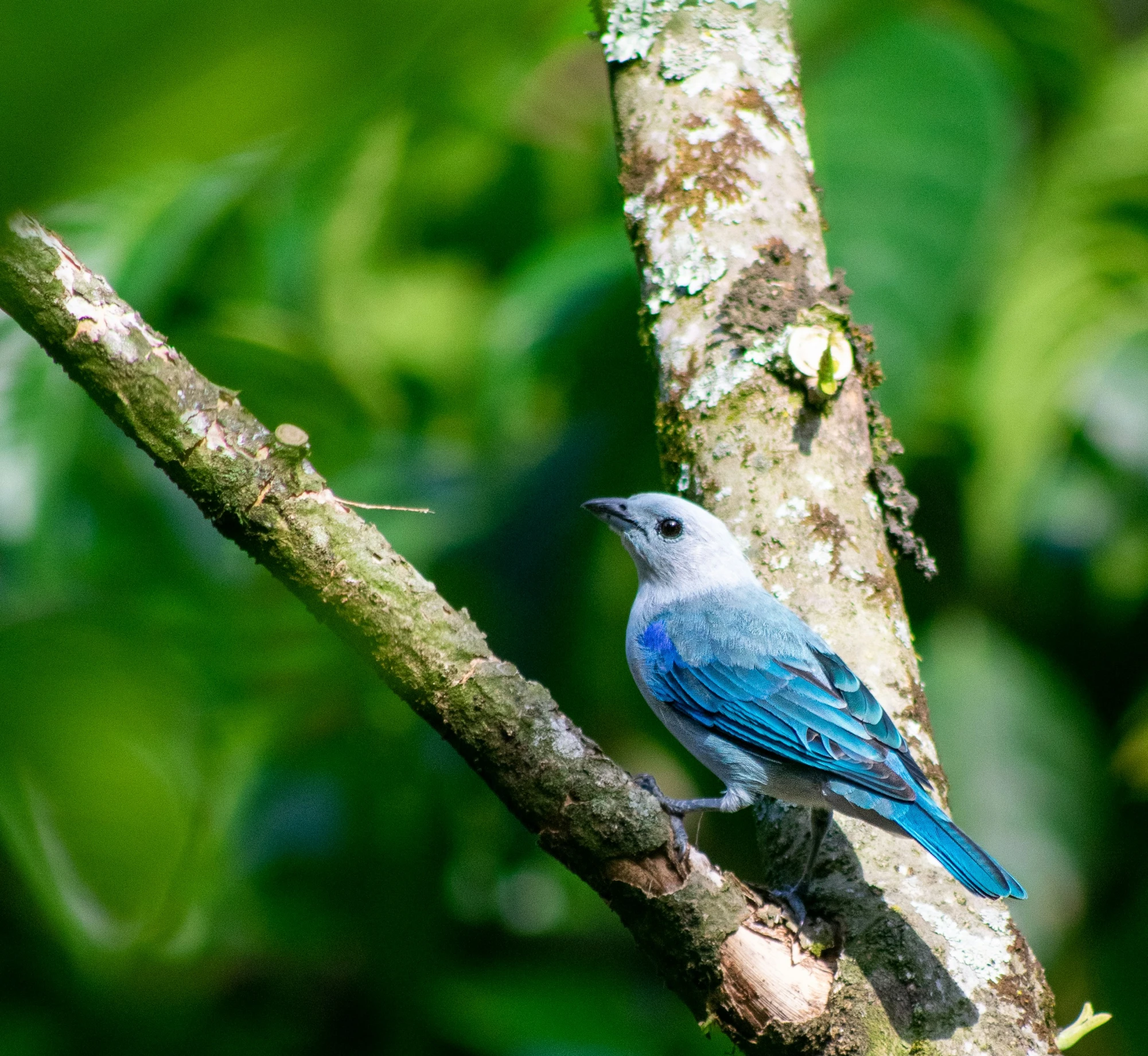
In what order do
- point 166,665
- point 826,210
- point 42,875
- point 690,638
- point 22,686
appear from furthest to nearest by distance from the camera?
point 826,210 < point 690,638 < point 166,665 < point 42,875 < point 22,686

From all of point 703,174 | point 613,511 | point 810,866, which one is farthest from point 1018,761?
point 703,174

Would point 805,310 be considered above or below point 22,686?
above

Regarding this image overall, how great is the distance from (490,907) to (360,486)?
178cm

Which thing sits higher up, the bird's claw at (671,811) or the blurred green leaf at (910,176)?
the blurred green leaf at (910,176)

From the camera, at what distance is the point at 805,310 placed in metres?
2.85

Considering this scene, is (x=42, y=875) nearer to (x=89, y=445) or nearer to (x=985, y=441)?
(x=985, y=441)

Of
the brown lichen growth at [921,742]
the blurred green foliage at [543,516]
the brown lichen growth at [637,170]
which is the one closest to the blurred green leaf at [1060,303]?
the blurred green foliage at [543,516]

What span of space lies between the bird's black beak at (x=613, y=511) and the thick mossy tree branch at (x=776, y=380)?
1.89ft

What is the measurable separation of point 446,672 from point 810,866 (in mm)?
972

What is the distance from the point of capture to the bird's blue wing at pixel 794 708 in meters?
2.54

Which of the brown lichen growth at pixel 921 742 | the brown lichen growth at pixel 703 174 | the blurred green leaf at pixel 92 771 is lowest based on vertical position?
the brown lichen growth at pixel 921 742

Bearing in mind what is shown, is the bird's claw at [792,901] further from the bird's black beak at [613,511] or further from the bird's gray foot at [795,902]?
the bird's black beak at [613,511]

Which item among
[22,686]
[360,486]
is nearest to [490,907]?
[360,486]

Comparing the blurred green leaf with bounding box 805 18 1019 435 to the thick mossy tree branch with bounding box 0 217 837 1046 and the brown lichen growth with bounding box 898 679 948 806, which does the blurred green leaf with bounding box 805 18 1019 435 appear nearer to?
the brown lichen growth with bounding box 898 679 948 806
